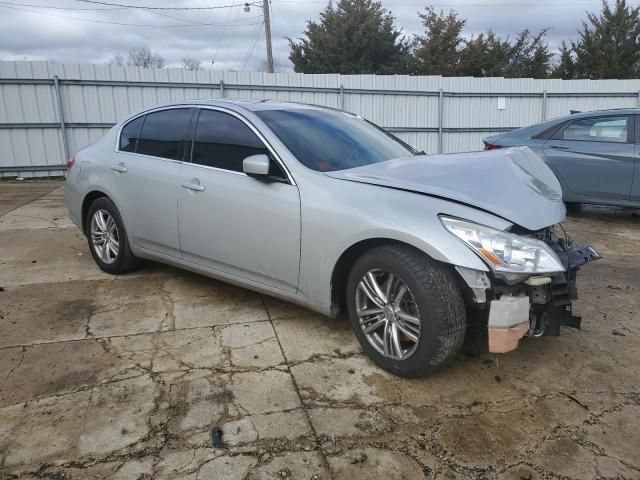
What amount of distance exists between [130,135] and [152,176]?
697 millimetres

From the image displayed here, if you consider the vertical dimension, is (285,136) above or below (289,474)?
above

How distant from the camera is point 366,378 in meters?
2.95

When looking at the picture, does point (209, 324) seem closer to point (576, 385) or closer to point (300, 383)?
point (300, 383)

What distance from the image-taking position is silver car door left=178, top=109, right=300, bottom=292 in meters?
3.31

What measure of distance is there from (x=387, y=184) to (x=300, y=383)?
1236 millimetres

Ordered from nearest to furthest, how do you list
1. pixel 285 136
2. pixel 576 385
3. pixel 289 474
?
1. pixel 289 474
2. pixel 576 385
3. pixel 285 136

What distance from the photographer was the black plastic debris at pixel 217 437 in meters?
2.38

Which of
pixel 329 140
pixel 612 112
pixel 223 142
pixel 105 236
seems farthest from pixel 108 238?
pixel 612 112

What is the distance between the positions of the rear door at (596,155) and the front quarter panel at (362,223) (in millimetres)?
4917

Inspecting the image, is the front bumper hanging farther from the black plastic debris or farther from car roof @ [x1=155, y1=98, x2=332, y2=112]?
car roof @ [x1=155, y1=98, x2=332, y2=112]

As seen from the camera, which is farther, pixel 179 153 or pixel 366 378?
pixel 179 153

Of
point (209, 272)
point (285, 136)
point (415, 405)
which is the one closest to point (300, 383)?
point (415, 405)

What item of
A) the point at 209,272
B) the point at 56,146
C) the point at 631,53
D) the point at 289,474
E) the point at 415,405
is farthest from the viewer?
the point at 631,53

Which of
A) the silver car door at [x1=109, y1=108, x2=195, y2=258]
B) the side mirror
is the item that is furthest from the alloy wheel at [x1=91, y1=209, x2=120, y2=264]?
the side mirror
